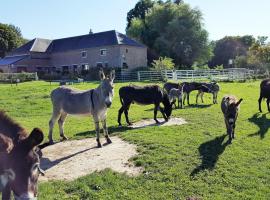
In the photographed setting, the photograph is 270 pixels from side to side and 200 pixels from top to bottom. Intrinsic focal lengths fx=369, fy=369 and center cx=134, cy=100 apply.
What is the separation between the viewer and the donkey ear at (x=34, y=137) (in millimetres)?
3688

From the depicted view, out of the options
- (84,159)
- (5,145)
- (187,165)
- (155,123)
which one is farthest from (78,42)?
(5,145)

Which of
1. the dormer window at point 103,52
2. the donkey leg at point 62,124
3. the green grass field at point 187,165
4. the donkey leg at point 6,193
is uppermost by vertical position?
the dormer window at point 103,52

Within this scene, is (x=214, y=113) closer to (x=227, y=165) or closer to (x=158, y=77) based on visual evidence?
(x=227, y=165)

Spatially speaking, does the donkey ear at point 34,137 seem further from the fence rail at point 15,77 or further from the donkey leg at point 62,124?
the fence rail at point 15,77

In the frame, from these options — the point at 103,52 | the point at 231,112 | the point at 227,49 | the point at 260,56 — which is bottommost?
the point at 231,112

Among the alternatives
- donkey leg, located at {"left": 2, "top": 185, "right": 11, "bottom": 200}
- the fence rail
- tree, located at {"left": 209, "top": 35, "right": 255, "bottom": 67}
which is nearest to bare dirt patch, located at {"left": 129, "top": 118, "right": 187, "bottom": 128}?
donkey leg, located at {"left": 2, "top": 185, "right": 11, "bottom": 200}

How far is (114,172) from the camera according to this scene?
7883 millimetres

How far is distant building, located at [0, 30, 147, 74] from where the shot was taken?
52.5m

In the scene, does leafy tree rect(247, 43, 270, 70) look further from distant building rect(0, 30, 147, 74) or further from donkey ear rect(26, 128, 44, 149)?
donkey ear rect(26, 128, 44, 149)

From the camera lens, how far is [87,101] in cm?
1041

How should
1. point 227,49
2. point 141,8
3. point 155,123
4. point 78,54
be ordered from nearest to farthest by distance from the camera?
point 155,123 → point 78,54 → point 141,8 → point 227,49

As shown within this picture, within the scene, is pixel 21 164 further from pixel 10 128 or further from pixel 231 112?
pixel 231 112

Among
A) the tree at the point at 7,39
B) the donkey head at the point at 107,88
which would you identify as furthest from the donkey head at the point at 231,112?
the tree at the point at 7,39

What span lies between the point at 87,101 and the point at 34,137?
668 centimetres
